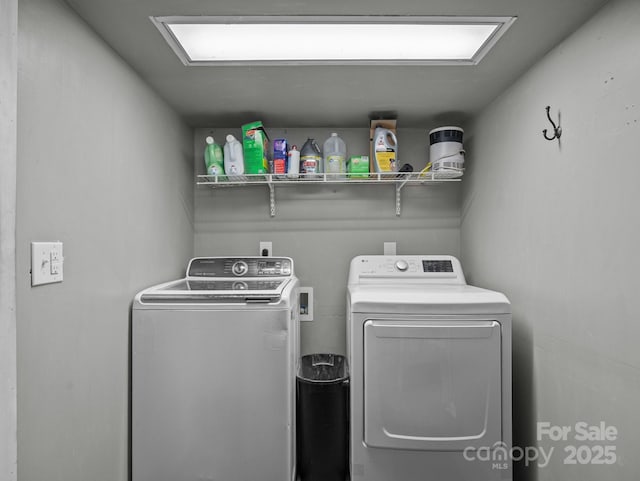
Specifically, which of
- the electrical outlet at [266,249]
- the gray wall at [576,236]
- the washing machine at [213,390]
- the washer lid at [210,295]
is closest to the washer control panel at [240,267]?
the electrical outlet at [266,249]

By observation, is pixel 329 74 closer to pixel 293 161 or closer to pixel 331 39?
pixel 331 39

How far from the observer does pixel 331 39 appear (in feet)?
4.67

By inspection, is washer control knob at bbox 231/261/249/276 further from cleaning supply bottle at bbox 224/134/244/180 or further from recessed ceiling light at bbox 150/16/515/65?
recessed ceiling light at bbox 150/16/515/65

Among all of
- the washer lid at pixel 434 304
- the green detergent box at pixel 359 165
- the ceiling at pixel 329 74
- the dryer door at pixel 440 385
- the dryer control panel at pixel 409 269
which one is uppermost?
the ceiling at pixel 329 74

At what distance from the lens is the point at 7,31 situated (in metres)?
0.95

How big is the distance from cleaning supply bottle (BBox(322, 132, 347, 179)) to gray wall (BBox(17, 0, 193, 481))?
99 centimetres

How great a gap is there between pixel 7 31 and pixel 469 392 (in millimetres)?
1952

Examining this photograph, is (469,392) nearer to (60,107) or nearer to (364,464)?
(364,464)

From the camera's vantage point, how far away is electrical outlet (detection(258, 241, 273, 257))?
2451mm

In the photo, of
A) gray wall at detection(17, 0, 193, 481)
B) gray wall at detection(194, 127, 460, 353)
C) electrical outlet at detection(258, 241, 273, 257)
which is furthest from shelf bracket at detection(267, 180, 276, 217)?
gray wall at detection(17, 0, 193, 481)

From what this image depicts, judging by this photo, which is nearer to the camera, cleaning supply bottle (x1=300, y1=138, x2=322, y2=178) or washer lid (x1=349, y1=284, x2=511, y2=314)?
washer lid (x1=349, y1=284, x2=511, y2=314)

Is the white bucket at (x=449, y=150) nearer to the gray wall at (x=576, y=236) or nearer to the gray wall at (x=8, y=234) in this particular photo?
the gray wall at (x=576, y=236)

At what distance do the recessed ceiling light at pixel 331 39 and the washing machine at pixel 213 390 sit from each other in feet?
3.29

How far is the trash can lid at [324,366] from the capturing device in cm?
221
